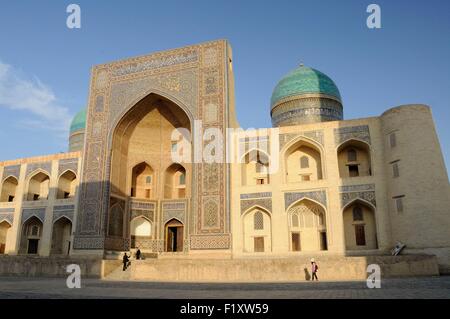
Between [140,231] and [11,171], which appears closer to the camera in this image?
[140,231]

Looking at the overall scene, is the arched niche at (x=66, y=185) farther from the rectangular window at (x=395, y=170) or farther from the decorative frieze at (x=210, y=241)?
the rectangular window at (x=395, y=170)

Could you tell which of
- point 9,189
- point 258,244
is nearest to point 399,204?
point 258,244

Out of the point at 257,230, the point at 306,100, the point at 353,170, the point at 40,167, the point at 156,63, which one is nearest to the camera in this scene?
the point at 257,230

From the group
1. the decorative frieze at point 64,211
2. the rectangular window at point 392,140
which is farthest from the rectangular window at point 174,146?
the rectangular window at point 392,140

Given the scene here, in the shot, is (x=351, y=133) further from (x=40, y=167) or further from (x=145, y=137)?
(x=40, y=167)

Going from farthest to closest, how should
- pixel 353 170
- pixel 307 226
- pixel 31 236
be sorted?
pixel 31 236, pixel 353 170, pixel 307 226

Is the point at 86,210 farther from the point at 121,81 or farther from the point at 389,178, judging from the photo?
the point at 389,178

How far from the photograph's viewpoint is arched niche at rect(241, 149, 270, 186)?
1769cm

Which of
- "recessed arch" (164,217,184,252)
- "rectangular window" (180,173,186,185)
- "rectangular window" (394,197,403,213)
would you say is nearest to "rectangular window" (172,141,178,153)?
"rectangular window" (180,173,186,185)

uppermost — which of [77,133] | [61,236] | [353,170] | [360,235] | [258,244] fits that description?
[77,133]

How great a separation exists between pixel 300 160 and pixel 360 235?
4107 mm

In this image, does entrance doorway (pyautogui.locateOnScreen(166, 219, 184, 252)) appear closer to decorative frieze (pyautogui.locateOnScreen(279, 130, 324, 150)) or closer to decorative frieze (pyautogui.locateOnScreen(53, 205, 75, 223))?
decorative frieze (pyautogui.locateOnScreen(53, 205, 75, 223))

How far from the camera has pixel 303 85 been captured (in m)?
23.3
